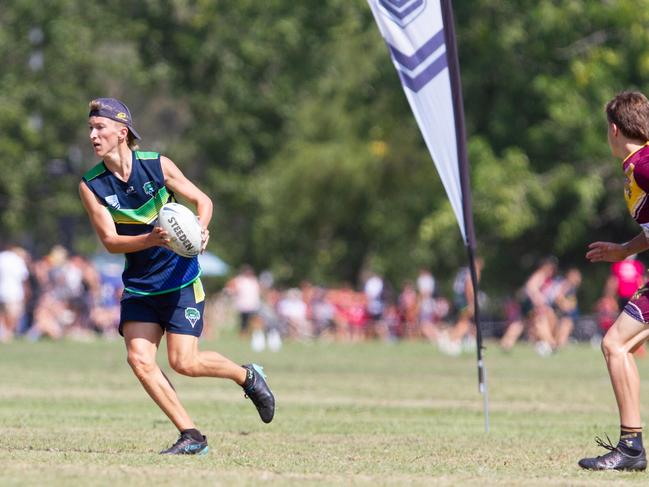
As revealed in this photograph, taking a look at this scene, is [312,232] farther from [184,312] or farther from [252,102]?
[184,312]

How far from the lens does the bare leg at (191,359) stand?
965 centimetres

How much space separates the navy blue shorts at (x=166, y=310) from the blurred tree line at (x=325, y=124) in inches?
1072

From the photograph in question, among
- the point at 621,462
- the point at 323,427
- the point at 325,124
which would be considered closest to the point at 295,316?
the point at 325,124

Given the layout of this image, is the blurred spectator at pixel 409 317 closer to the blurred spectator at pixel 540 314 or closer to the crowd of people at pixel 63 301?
the crowd of people at pixel 63 301

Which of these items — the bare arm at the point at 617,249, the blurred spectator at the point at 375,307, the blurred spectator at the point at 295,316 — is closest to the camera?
the bare arm at the point at 617,249

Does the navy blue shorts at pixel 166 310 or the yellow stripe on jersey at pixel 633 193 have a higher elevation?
the yellow stripe on jersey at pixel 633 193

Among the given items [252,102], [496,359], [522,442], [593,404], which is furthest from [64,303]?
[522,442]

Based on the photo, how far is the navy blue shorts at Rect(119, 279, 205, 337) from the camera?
31.6 feet

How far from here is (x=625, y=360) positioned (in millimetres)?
9117

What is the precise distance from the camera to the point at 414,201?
49844 millimetres

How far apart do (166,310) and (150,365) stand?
382mm

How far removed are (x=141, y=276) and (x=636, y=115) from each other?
132 inches

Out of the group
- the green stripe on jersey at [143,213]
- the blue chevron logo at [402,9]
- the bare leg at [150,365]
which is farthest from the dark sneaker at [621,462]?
the blue chevron logo at [402,9]

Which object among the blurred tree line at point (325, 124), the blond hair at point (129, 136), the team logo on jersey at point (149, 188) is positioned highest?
the blurred tree line at point (325, 124)
